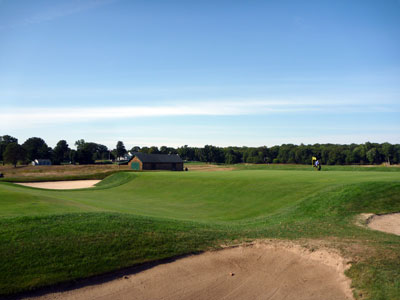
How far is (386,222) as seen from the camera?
15.3 m

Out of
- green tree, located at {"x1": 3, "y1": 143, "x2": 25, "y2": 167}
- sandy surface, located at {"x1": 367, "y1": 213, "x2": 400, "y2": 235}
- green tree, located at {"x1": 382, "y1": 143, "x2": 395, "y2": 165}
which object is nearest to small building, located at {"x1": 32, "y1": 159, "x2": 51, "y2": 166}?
green tree, located at {"x1": 3, "y1": 143, "x2": 25, "y2": 167}

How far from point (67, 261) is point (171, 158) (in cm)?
9045

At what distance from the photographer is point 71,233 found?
31.6ft

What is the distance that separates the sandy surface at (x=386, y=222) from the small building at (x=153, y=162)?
7614 cm

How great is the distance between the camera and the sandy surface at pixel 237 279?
750 cm

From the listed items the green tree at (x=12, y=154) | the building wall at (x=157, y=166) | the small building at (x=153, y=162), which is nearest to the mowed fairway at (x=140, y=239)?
the building wall at (x=157, y=166)

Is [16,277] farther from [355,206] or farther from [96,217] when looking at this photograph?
[355,206]

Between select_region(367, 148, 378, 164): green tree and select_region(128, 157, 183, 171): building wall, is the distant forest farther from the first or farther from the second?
select_region(128, 157, 183, 171): building wall

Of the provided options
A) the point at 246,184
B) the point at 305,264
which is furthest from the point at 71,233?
the point at 246,184

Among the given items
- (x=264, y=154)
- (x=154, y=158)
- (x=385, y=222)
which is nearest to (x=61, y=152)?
(x=154, y=158)

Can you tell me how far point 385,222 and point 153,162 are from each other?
80.2 meters

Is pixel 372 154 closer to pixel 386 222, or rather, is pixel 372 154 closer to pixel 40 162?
pixel 386 222

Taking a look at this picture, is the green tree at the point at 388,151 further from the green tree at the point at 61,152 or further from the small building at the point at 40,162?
→ the green tree at the point at 61,152

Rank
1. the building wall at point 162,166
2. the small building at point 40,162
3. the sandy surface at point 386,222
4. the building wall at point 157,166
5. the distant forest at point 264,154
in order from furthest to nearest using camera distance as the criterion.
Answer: the small building at point 40,162
the distant forest at point 264,154
the building wall at point 162,166
the building wall at point 157,166
the sandy surface at point 386,222
